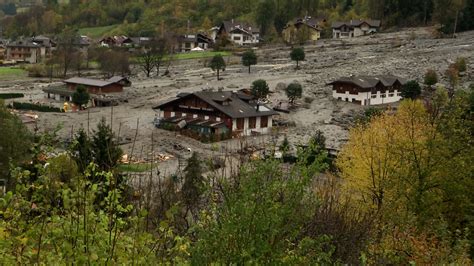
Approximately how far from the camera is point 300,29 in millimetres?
65375

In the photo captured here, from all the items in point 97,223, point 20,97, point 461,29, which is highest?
point 461,29

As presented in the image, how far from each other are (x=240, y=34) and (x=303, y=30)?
10.3 m

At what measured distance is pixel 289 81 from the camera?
1692 inches

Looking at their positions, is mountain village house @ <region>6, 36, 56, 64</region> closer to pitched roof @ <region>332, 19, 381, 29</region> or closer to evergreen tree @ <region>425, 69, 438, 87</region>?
pitched roof @ <region>332, 19, 381, 29</region>

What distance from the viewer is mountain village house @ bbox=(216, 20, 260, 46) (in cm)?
7219

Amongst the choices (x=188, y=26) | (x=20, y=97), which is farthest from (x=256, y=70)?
(x=188, y=26)

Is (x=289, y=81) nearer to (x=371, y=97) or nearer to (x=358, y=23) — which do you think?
(x=371, y=97)

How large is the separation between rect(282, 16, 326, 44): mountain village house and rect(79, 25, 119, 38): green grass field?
105 ft

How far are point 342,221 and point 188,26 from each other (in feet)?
265

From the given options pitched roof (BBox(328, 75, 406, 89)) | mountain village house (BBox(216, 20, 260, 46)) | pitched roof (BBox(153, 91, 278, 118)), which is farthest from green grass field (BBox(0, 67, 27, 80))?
pitched roof (BBox(328, 75, 406, 89))

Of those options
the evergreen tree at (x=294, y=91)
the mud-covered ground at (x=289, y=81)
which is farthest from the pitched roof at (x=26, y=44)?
the evergreen tree at (x=294, y=91)

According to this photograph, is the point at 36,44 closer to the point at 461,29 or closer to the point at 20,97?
the point at 20,97

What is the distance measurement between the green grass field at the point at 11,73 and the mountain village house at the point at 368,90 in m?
→ 30.2

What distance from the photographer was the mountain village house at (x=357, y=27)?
6669 cm
